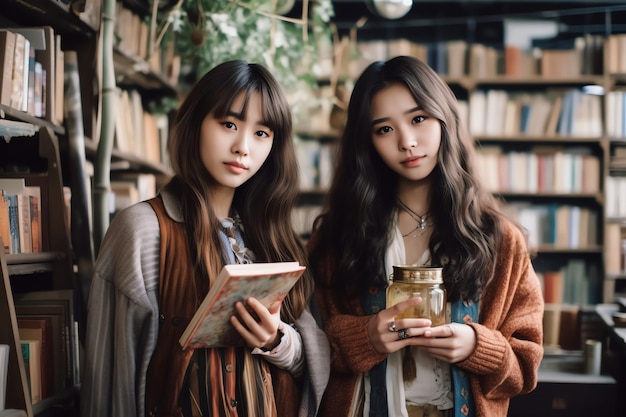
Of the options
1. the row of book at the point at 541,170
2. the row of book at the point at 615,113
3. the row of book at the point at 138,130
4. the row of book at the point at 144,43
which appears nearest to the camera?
the row of book at the point at 144,43

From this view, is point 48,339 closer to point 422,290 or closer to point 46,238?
point 46,238

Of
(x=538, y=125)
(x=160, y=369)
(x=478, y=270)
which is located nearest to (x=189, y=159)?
(x=160, y=369)

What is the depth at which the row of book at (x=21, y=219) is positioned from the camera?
156 centimetres

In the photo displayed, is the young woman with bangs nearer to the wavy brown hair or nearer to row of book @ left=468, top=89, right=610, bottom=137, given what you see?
the wavy brown hair

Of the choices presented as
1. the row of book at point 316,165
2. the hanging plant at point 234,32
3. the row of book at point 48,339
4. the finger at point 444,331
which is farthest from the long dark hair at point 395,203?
the row of book at point 316,165

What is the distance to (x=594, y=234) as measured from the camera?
4457 millimetres

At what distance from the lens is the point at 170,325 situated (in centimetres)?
134

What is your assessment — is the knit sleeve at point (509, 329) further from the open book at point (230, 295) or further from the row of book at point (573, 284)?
the row of book at point (573, 284)

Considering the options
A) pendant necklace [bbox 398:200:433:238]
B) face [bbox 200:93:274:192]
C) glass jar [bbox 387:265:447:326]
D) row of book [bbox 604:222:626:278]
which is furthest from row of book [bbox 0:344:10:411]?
row of book [bbox 604:222:626:278]

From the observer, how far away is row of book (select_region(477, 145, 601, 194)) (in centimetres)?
441

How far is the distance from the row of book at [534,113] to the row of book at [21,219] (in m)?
3.37

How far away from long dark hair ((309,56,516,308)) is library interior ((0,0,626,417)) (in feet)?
0.95

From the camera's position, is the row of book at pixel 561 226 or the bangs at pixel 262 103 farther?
the row of book at pixel 561 226

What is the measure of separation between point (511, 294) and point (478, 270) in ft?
0.37
